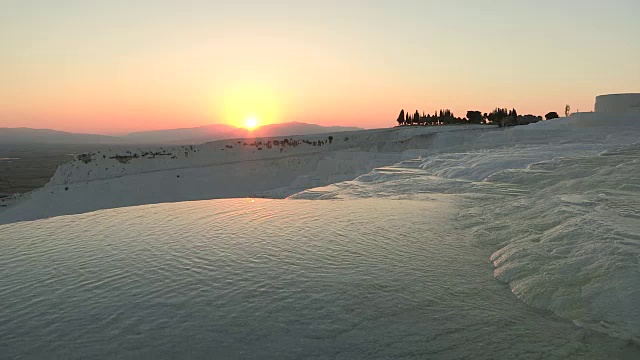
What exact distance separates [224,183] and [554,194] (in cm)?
2453

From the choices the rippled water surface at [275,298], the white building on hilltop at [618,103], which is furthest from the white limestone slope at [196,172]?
the white building on hilltop at [618,103]

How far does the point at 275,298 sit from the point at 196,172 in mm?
29532

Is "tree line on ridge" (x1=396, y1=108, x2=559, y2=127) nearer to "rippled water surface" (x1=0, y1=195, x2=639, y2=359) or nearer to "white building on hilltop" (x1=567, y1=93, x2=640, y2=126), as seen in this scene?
"white building on hilltop" (x1=567, y1=93, x2=640, y2=126)

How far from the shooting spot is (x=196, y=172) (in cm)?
3356

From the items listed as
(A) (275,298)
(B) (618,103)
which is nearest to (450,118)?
(B) (618,103)

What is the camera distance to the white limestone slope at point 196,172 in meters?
26.5

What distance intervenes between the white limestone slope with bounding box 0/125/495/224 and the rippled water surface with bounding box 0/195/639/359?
1080 centimetres

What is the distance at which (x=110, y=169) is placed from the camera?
34219mm

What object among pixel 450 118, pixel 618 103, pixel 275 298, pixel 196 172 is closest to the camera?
pixel 275 298

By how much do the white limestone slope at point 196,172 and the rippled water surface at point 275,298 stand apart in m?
10.8

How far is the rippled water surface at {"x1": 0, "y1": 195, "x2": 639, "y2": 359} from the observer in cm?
442

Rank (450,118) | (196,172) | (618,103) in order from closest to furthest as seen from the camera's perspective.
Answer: (196,172), (618,103), (450,118)

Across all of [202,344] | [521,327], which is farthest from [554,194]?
[202,344]

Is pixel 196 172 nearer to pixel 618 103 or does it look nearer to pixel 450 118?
pixel 618 103
